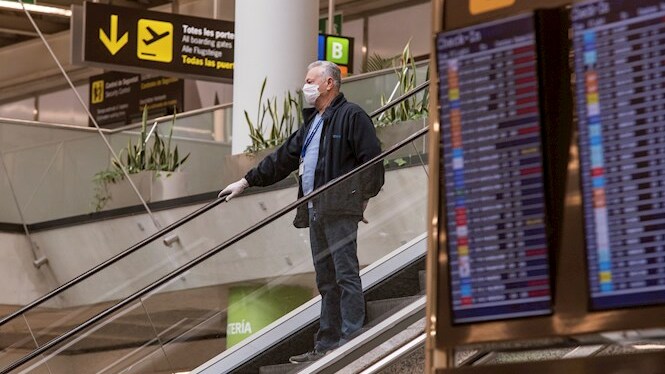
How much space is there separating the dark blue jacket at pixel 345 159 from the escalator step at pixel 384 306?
438mm

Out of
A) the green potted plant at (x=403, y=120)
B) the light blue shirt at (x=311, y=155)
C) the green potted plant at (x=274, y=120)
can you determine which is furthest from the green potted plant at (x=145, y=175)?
the light blue shirt at (x=311, y=155)

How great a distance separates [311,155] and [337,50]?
1012cm

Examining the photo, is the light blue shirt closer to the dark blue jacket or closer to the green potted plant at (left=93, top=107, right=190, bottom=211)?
the dark blue jacket

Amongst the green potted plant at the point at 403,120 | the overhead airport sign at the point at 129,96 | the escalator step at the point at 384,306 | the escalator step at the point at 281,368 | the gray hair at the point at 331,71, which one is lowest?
the escalator step at the point at 281,368

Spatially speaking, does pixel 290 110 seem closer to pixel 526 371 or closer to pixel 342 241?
pixel 342 241

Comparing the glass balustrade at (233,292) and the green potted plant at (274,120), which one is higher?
the green potted plant at (274,120)

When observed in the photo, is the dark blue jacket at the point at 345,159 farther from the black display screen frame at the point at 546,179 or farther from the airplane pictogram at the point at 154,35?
the airplane pictogram at the point at 154,35

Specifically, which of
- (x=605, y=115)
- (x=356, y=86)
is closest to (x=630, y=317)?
(x=605, y=115)

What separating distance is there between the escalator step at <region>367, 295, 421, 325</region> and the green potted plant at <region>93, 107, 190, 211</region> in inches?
254

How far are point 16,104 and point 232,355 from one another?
64.9 ft

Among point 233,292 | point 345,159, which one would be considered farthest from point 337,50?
point 233,292

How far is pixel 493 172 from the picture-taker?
323 centimetres

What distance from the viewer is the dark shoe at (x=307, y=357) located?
7.33 m

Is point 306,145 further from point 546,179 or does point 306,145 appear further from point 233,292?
point 546,179
